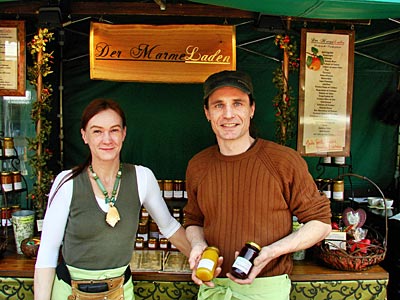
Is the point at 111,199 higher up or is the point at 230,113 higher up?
the point at 230,113

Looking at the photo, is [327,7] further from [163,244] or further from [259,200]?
[163,244]

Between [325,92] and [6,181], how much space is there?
263 cm

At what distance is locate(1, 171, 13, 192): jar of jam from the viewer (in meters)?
2.93

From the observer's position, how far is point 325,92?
3.22m

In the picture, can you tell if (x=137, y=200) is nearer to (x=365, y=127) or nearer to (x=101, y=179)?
(x=101, y=179)

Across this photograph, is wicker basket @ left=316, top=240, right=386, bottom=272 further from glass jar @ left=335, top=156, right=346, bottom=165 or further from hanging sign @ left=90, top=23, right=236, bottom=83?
hanging sign @ left=90, top=23, right=236, bottom=83

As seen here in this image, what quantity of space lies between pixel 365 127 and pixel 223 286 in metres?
3.05

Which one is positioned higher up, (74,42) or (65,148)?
(74,42)

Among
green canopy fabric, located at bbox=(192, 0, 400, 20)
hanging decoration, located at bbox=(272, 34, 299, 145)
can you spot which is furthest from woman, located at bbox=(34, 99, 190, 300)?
hanging decoration, located at bbox=(272, 34, 299, 145)

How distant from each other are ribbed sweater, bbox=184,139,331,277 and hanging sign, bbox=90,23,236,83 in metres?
1.50

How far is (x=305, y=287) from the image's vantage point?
2361mm

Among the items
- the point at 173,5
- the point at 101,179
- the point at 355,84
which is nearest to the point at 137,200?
the point at 101,179

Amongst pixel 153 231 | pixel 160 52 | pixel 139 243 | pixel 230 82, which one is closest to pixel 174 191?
pixel 153 231

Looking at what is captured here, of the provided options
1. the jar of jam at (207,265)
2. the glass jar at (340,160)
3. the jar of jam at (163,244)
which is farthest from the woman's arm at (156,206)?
the glass jar at (340,160)
